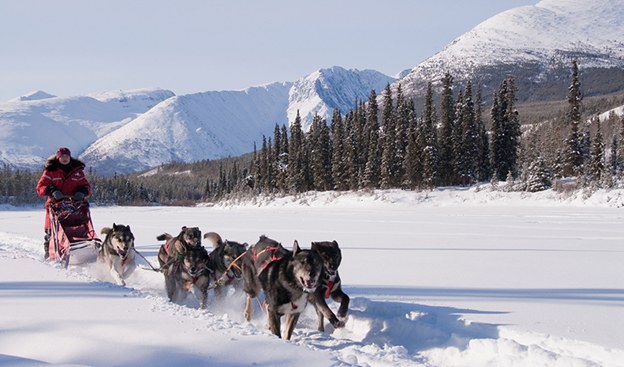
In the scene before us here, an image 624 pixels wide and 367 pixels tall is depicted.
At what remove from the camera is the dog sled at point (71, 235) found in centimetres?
816

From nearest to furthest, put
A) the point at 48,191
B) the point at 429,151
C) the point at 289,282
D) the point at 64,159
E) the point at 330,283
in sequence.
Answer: the point at 289,282 → the point at 330,283 → the point at 48,191 → the point at 64,159 → the point at 429,151

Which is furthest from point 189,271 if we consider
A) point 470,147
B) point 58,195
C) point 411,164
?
point 470,147

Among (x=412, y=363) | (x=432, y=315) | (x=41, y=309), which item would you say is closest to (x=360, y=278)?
(x=432, y=315)

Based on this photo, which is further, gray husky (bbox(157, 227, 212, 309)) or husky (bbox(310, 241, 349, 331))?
gray husky (bbox(157, 227, 212, 309))

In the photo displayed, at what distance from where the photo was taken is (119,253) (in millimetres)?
7270

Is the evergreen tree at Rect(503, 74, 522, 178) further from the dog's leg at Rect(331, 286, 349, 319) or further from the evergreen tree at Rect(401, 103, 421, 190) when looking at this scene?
the dog's leg at Rect(331, 286, 349, 319)

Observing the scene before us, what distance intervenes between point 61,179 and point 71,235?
4.64 feet

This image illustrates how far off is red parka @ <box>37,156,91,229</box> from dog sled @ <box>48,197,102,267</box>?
30cm

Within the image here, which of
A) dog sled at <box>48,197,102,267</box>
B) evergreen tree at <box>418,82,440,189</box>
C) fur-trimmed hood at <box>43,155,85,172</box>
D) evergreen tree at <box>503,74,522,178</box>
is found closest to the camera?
dog sled at <box>48,197,102,267</box>

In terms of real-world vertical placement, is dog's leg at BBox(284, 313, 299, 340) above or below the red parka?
below

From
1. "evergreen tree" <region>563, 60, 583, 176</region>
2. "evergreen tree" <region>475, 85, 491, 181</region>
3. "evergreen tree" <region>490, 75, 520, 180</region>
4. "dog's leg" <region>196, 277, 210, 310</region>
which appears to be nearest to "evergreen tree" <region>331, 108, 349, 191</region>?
"evergreen tree" <region>475, 85, 491, 181</region>

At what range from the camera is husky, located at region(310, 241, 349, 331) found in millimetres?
4987

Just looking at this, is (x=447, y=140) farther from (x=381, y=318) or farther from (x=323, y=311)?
(x=323, y=311)

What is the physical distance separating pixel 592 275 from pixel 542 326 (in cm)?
352
